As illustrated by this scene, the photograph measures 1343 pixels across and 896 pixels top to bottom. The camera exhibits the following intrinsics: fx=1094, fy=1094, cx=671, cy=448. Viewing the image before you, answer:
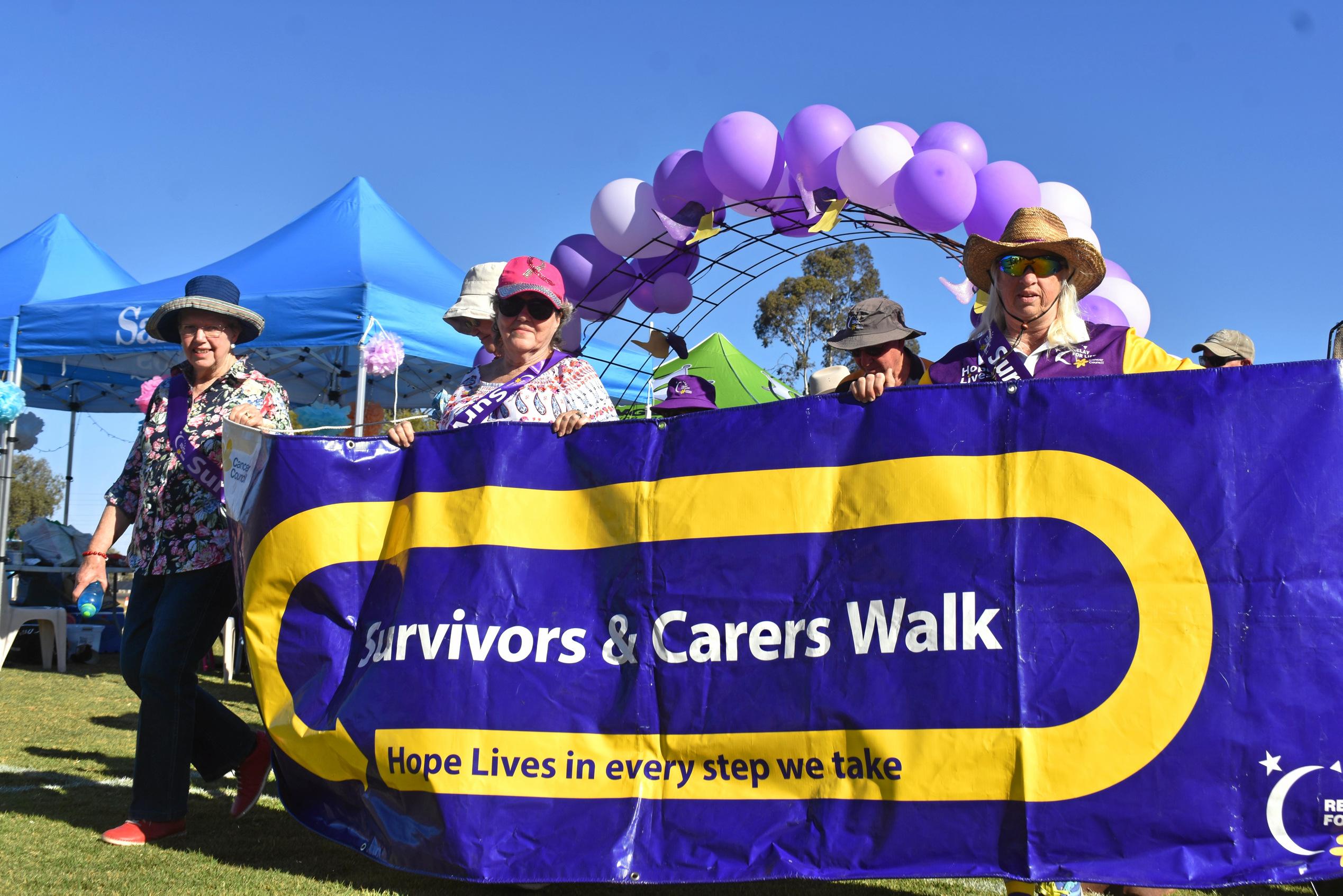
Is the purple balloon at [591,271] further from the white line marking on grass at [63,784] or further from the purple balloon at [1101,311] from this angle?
the white line marking on grass at [63,784]

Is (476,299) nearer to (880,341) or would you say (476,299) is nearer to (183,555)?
(183,555)

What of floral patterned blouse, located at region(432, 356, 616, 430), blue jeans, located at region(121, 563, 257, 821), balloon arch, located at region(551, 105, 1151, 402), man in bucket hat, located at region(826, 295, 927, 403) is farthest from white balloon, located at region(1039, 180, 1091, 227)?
blue jeans, located at region(121, 563, 257, 821)

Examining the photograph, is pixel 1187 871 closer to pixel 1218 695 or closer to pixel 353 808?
pixel 1218 695

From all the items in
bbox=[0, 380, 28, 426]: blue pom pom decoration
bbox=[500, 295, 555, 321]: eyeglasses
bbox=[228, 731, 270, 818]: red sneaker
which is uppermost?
bbox=[0, 380, 28, 426]: blue pom pom decoration

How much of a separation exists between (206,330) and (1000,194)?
507 centimetres

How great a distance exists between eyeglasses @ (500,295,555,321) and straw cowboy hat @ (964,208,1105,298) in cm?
138

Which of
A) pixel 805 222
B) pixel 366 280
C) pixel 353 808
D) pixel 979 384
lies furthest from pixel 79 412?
pixel 979 384

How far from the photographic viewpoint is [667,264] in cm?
906

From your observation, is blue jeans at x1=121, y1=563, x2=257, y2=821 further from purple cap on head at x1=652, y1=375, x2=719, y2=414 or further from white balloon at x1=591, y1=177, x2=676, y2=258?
white balloon at x1=591, y1=177, x2=676, y2=258

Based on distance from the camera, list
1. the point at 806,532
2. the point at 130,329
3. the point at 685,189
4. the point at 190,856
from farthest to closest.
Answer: the point at 130,329, the point at 685,189, the point at 190,856, the point at 806,532

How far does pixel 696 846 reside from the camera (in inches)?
112

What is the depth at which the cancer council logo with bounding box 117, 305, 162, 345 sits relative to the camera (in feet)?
33.5

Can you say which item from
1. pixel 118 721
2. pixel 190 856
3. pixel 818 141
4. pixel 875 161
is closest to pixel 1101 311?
pixel 875 161

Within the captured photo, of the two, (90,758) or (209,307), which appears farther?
(90,758)
